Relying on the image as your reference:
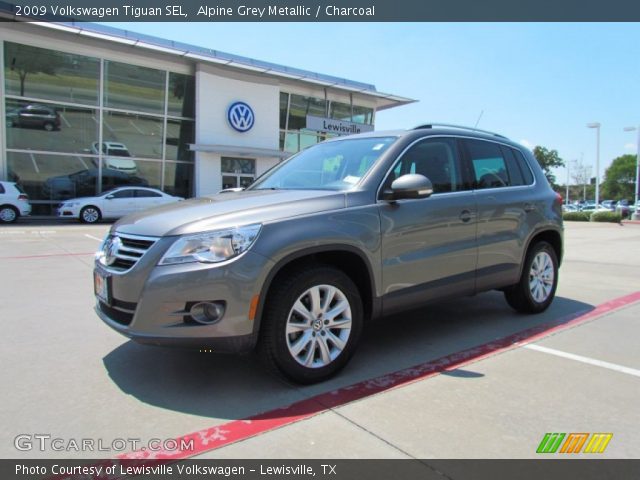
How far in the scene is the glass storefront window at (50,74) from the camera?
18.7 m

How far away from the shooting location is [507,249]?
4.70 m

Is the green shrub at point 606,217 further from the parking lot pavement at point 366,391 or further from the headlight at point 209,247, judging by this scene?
the headlight at point 209,247

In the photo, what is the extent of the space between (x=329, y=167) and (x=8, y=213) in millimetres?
16902

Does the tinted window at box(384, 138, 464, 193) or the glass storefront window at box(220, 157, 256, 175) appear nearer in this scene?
the tinted window at box(384, 138, 464, 193)

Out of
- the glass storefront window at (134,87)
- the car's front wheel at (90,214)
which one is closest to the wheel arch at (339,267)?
the car's front wheel at (90,214)

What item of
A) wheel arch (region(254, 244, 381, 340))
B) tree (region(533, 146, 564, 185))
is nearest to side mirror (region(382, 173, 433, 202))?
wheel arch (region(254, 244, 381, 340))

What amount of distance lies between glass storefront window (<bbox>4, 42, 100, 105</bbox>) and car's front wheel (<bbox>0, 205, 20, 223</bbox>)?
507 centimetres

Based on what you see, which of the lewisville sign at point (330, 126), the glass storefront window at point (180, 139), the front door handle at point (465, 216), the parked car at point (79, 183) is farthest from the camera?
the lewisville sign at point (330, 126)

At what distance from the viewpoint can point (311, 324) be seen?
3.23 meters

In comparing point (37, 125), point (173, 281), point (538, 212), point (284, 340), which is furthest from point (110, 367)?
point (37, 125)

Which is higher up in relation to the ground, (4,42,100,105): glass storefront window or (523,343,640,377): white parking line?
(4,42,100,105): glass storefront window

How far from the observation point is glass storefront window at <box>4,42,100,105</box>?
1872 cm
